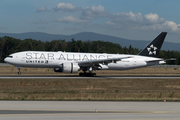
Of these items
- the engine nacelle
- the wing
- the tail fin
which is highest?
the tail fin

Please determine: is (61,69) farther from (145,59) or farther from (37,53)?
(145,59)

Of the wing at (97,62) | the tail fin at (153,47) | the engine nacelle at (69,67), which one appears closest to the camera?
the engine nacelle at (69,67)

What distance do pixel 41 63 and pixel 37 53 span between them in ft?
6.75

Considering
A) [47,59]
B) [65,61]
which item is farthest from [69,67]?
[47,59]

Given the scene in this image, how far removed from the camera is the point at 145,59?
4775 centimetres

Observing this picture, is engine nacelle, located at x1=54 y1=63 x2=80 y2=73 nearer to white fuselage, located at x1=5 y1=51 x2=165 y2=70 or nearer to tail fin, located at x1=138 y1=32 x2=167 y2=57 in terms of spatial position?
white fuselage, located at x1=5 y1=51 x2=165 y2=70
